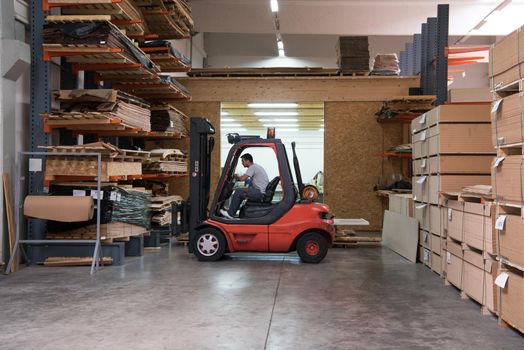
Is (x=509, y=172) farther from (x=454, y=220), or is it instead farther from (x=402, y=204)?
(x=402, y=204)

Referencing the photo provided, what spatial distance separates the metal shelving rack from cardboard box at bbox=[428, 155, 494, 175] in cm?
334

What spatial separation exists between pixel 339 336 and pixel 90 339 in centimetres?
212

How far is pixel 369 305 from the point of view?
599 centimetres

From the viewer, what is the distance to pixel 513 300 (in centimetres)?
485

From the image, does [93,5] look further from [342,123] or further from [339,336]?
[342,123]

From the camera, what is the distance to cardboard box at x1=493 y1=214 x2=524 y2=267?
4699 millimetres

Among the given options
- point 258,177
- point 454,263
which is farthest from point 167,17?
point 454,263

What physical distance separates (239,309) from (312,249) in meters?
3.40

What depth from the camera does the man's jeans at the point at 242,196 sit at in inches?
360

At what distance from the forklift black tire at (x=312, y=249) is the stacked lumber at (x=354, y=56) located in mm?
6538

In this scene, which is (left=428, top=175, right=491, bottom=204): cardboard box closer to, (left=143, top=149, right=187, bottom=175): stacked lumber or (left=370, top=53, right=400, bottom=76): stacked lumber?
(left=143, top=149, right=187, bottom=175): stacked lumber

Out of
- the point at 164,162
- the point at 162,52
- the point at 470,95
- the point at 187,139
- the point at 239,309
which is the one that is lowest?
the point at 239,309

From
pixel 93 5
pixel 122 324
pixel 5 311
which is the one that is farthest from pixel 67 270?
pixel 93 5

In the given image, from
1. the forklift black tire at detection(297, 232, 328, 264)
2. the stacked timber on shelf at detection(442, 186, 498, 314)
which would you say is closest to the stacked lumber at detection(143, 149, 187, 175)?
the forklift black tire at detection(297, 232, 328, 264)
